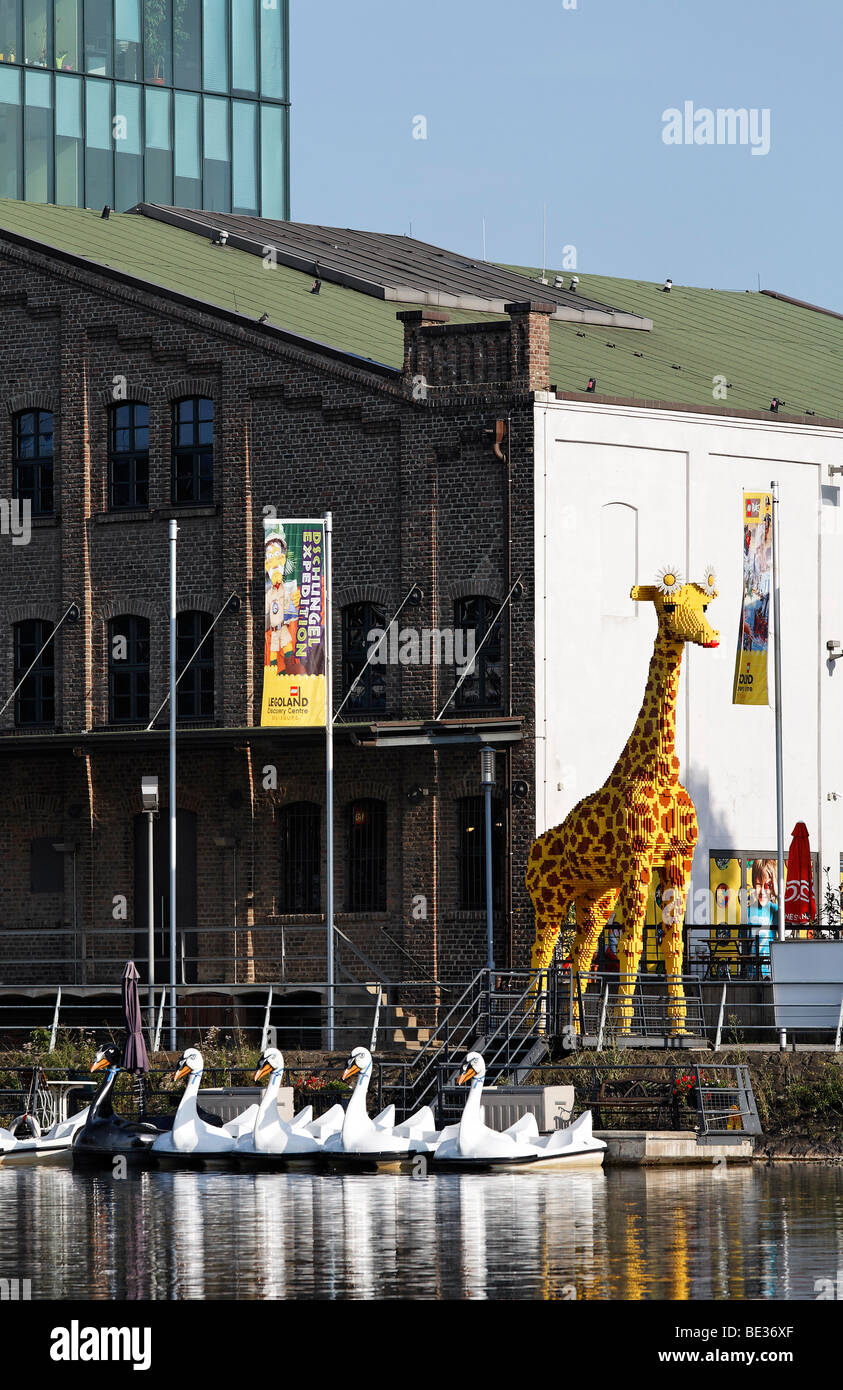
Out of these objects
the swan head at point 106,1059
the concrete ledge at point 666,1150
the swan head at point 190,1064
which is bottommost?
the concrete ledge at point 666,1150

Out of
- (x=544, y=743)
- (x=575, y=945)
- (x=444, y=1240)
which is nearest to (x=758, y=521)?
(x=544, y=743)

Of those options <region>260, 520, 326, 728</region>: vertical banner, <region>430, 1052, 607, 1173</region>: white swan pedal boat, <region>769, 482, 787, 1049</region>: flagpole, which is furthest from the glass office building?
<region>430, 1052, 607, 1173</region>: white swan pedal boat

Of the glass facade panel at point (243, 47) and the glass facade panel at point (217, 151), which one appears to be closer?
the glass facade panel at point (217, 151)

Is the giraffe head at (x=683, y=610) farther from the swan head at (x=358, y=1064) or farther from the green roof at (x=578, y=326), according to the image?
the green roof at (x=578, y=326)

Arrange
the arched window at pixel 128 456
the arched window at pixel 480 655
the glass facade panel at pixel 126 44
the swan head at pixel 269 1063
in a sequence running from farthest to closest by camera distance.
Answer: the glass facade panel at pixel 126 44 → the arched window at pixel 128 456 → the arched window at pixel 480 655 → the swan head at pixel 269 1063

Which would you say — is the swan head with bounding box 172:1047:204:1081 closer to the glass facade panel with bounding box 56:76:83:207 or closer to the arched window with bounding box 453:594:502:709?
the arched window with bounding box 453:594:502:709

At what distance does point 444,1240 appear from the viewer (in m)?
23.8

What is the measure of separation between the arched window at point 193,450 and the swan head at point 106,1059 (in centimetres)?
1377

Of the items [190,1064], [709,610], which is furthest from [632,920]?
[709,610]

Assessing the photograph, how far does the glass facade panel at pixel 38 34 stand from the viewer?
8150 cm

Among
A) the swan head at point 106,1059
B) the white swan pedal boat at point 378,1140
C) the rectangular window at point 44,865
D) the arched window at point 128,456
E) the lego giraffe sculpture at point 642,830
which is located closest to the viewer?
the white swan pedal boat at point 378,1140

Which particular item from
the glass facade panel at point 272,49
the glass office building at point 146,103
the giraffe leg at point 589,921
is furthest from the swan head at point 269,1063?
the glass facade panel at point 272,49
